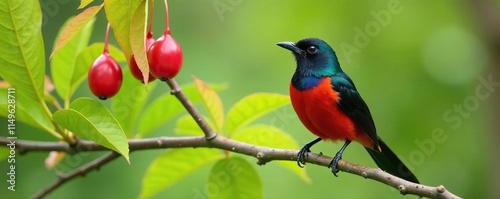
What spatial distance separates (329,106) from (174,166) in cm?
78

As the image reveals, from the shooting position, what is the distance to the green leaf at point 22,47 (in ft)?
7.49

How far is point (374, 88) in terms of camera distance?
5.04 metres

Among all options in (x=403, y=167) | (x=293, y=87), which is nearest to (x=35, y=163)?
(x=293, y=87)

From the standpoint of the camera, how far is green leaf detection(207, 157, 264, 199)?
2.78 metres

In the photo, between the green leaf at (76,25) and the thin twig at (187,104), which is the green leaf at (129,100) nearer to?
the thin twig at (187,104)

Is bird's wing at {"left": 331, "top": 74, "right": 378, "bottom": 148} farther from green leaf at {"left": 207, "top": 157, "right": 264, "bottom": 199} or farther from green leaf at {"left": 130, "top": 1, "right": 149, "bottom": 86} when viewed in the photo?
green leaf at {"left": 130, "top": 1, "right": 149, "bottom": 86}

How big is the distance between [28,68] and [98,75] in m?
0.24

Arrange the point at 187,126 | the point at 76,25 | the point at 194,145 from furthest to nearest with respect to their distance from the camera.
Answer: the point at 187,126
the point at 194,145
the point at 76,25

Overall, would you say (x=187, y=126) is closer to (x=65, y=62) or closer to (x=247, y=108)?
(x=247, y=108)

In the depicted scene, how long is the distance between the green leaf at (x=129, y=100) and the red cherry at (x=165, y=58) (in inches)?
22.3

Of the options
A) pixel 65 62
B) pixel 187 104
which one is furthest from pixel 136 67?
pixel 65 62

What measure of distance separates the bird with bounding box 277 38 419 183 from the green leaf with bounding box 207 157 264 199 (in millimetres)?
356

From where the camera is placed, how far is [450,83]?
5160mm

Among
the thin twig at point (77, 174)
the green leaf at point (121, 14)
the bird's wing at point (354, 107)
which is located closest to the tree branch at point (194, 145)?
the thin twig at point (77, 174)
